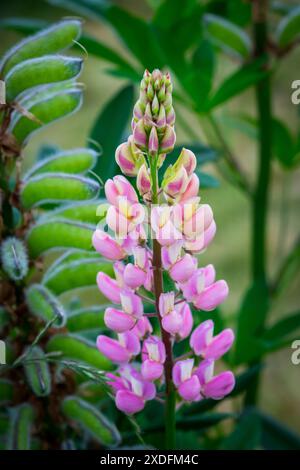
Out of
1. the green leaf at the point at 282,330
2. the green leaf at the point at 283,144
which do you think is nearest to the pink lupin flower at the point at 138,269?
the green leaf at the point at 282,330

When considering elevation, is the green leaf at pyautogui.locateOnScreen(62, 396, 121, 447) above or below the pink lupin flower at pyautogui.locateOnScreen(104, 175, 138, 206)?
below

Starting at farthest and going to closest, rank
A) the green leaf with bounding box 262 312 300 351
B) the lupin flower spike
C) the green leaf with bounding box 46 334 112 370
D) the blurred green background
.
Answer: the blurred green background → the green leaf with bounding box 262 312 300 351 → the green leaf with bounding box 46 334 112 370 → the lupin flower spike

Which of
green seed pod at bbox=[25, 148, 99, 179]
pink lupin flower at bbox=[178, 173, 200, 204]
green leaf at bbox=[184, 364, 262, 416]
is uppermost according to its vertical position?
pink lupin flower at bbox=[178, 173, 200, 204]

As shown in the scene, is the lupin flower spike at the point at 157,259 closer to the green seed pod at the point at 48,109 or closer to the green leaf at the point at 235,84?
the green seed pod at the point at 48,109

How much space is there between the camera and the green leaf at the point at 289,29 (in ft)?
1.94

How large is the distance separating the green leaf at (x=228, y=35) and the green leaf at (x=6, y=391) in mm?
314

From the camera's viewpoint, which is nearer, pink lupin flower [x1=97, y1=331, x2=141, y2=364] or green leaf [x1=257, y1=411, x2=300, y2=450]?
pink lupin flower [x1=97, y1=331, x2=141, y2=364]

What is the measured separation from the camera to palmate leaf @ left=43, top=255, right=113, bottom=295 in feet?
1.47

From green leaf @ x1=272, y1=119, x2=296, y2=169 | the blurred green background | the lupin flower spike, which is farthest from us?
the blurred green background

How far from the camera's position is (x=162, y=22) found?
0.63 meters

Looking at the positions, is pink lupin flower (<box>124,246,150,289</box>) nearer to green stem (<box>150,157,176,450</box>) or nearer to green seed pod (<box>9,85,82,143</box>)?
green stem (<box>150,157,176,450</box>)

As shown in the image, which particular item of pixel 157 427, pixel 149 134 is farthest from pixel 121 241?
pixel 157 427

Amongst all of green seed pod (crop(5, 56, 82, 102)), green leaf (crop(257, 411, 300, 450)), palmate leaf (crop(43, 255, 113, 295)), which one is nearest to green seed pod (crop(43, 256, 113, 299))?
palmate leaf (crop(43, 255, 113, 295))

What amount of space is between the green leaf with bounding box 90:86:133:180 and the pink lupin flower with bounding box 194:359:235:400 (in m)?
0.20
